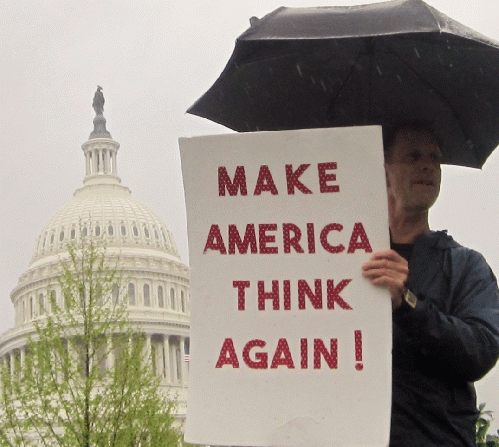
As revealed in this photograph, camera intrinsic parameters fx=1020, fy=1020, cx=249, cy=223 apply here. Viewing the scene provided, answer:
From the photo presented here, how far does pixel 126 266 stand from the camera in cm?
7919

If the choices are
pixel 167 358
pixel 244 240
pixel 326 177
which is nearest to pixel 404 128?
pixel 326 177

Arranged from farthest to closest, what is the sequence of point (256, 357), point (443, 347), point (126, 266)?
point (126, 266) → point (256, 357) → point (443, 347)

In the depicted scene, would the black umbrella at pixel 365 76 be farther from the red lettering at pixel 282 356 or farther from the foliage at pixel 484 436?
the foliage at pixel 484 436

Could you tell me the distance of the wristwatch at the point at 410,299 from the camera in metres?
2.29

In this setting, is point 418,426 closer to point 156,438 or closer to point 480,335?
point 480,335

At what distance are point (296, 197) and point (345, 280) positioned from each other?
24cm

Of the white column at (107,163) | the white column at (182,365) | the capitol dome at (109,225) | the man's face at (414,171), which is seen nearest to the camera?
the man's face at (414,171)

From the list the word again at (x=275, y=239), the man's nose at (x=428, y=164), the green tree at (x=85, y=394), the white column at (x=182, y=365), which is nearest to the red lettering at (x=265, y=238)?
the word again at (x=275, y=239)

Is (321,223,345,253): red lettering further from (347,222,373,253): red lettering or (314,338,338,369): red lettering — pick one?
(314,338,338,369): red lettering

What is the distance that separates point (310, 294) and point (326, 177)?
291 mm

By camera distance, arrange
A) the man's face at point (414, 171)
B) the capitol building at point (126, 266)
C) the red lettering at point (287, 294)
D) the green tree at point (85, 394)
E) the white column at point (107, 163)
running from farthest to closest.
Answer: the white column at point (107, 163), the capitol building at point (126, 266), the green tree at point (85, 394), the man's face at point (414, 171), the red lettering at point (287, 294)

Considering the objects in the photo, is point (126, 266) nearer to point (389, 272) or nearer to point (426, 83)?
point (426, 83)

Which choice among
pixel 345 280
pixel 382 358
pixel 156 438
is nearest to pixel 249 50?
pixel 345 280

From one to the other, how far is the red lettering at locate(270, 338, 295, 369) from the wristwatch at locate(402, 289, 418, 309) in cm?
30
